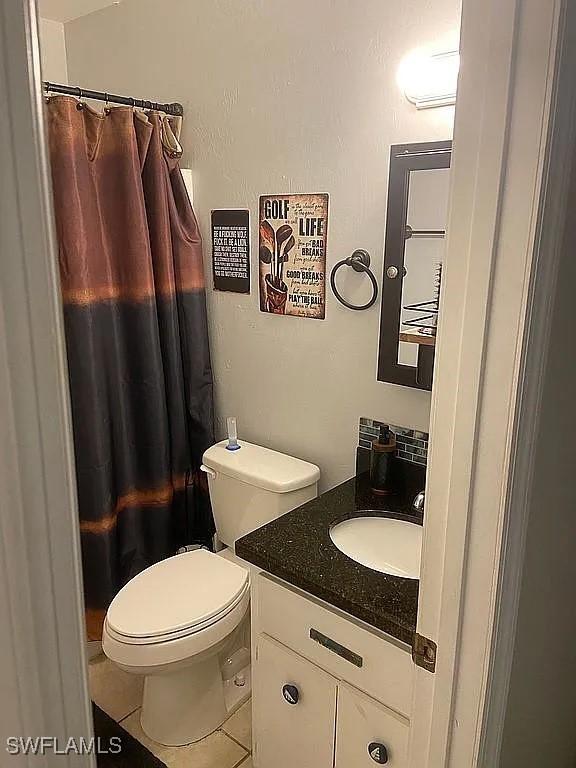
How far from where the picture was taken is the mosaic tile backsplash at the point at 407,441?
194 centimetres

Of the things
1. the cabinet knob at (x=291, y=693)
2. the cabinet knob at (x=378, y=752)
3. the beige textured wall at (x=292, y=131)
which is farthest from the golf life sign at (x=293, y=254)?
the cabinet knob at (x=378, y=752)

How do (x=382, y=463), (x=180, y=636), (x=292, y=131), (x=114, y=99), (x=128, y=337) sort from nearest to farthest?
(x=180, y=636) < (x=382, y=463) < (x=292, y=131) < (x=114, y=99) < (x=128, y=337)

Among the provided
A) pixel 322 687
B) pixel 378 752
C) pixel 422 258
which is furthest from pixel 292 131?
pixel 378 752

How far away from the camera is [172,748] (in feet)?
6.47

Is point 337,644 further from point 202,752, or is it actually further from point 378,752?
point 202,752

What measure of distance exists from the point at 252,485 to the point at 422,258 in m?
0.92

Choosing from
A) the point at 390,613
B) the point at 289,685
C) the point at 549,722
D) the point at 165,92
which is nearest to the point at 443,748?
the point at 390,613

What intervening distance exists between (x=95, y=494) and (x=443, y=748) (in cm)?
149

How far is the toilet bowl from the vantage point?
1.78m

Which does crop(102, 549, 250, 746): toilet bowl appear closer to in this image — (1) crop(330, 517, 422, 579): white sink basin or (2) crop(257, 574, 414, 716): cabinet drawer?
(2) crop(257, 574, 414, 716): cabinet drawer

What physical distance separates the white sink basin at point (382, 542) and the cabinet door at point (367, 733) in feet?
1.07

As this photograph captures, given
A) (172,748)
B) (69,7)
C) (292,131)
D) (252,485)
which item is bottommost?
(172,748)

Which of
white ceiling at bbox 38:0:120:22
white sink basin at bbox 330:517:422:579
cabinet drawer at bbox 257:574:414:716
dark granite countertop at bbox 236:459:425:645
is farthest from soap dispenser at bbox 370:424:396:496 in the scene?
white ceiling at bbox 38:0:120:22

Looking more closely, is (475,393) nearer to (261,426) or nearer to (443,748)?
(443,748)
